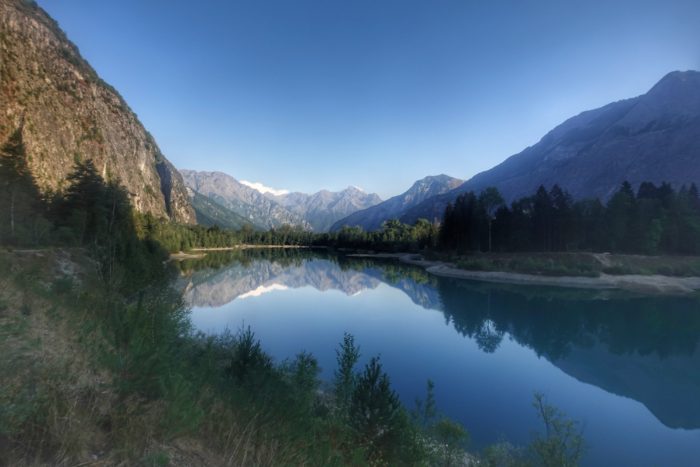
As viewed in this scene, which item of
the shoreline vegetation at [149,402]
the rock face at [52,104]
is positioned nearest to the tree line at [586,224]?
the shoreline vegetation at [149,402]

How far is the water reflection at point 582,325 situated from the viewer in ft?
75.6

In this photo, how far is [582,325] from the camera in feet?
125

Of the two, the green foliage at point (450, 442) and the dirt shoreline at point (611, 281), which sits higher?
the green foliage at point (450, 442)

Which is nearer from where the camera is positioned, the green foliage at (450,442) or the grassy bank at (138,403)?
the grassy bank at (138,403)

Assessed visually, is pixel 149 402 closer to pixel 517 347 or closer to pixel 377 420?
pixel 377 420

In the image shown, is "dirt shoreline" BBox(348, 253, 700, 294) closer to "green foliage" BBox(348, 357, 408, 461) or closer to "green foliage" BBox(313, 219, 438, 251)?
"green foliage" BBox(313, 219, 438, 251)

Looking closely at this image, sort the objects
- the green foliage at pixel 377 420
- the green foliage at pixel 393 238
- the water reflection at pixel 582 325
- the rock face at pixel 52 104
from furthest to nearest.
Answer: the green foliage at pixel 393 238, the rock face at pixel 52 104, the water reflection at pixel 582 325, the green foliage at pixel 377 420

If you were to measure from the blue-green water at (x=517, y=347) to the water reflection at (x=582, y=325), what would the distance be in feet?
0.52

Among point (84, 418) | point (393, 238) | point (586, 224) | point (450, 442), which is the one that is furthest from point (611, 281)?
point (393, 238)

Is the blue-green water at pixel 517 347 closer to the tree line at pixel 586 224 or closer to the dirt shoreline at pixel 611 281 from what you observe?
the dirt shoreline at pixel 611 281

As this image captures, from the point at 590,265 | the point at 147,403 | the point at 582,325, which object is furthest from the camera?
the point at 590,265

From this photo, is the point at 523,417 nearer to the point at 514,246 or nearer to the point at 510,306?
the point at 510,306

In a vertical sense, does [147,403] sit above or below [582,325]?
above

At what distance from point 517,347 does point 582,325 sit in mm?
12722
